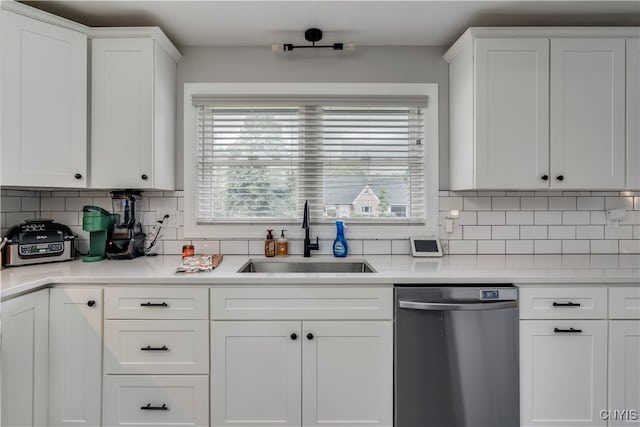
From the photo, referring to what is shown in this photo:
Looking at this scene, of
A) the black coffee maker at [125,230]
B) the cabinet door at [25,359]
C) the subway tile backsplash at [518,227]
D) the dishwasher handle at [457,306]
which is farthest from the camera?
the subway tile backsplash at [518,227]

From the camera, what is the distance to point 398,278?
168 cm

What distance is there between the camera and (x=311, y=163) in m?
2.39

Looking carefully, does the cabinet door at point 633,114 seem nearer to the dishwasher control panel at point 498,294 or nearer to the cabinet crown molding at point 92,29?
the dishwasher control panel at point 498,294

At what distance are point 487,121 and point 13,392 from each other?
8.72ft

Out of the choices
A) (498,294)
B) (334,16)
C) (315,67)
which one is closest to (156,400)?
(498,294)

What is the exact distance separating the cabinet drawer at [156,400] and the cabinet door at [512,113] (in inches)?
73.0

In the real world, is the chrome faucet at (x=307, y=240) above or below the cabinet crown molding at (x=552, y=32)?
below

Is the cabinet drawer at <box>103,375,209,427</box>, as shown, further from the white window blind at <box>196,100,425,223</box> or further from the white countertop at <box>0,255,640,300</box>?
the white window blind at <box>196,100,425,223</box>

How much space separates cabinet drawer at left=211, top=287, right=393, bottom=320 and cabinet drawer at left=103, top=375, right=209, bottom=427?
1.20ft

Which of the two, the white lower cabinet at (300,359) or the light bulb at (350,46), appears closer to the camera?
the white lower cabinet at (300,359)

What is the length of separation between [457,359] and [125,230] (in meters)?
1.99

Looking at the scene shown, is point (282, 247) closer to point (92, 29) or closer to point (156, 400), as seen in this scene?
point (156, 400)

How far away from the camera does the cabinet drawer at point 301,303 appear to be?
5.53 feet

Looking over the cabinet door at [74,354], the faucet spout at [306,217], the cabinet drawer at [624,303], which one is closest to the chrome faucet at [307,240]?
the faucet spout at [306,217]
